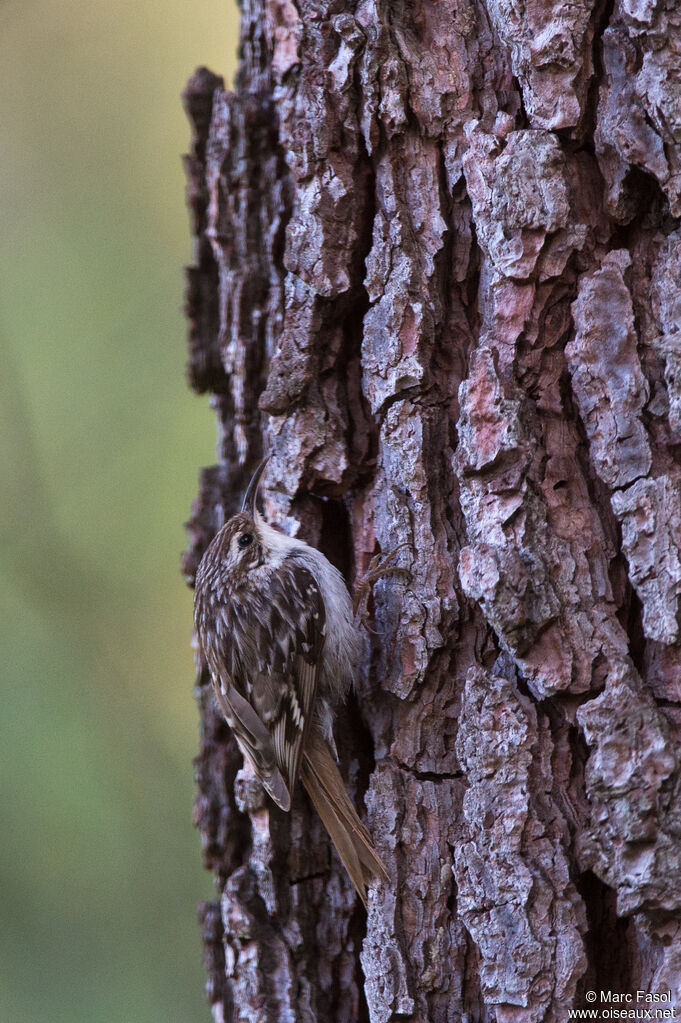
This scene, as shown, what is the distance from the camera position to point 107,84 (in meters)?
3.71

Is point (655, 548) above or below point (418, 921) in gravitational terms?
above

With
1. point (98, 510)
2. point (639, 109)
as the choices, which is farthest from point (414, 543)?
point (98, 510)

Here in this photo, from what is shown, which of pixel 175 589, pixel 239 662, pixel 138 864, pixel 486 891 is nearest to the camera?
pixel 486 891

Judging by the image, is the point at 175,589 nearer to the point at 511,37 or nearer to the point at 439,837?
the point at 439,837

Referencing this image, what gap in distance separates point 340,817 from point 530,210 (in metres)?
1.32

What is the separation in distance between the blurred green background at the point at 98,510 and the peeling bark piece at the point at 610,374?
6.05 feet

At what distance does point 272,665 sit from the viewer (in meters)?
2.53

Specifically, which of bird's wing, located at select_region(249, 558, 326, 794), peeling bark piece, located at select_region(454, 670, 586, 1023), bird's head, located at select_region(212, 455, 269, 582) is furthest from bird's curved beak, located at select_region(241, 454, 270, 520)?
peeling bark piece, located at select_region(454, 670, 586, 1023)

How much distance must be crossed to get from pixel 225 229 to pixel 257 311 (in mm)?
234

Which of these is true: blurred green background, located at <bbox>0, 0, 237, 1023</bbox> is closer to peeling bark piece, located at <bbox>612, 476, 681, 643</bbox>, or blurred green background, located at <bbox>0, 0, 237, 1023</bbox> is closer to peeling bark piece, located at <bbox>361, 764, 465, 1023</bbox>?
peeling bark piece, located at <bbox>361, 764, 465, 1023</bbox>

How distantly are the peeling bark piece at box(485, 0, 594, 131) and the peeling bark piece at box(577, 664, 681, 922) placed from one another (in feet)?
3.58

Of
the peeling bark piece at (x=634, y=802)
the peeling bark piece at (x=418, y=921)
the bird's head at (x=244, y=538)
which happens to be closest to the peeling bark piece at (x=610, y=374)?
the peeling bark piece at (x=634, y=802)

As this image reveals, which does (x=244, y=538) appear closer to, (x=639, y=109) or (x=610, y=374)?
(x=610, y=374)

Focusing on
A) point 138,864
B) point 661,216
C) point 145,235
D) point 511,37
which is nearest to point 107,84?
point 145,235
